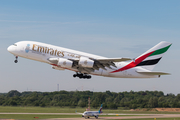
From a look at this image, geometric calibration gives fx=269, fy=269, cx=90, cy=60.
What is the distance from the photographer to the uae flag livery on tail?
176ft

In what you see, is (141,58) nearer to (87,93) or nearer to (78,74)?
A: (78,74)

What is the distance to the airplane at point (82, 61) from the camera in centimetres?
4866

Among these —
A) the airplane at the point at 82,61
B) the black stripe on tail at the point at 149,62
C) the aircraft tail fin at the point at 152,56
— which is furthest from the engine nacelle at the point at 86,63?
the black stripe on tail at the point at 149,62

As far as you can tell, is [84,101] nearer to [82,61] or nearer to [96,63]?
[96,63]

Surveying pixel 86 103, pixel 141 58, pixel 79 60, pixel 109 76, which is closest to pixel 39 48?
pixel 79 60

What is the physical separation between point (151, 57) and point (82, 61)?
53.3 feet

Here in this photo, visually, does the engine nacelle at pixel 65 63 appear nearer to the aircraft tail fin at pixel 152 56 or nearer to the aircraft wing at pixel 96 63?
the aircraft wing at pixel 96 63

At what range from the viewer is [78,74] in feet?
180

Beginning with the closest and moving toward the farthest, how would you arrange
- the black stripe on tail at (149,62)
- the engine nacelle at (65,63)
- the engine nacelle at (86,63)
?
the engine nacelle at (65,63) → the engine nacelle at (86,63) → the black stripe on tail at (149,62)

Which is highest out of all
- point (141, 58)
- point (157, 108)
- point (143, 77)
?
point (141, 58)

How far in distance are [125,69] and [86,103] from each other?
56.9 metres

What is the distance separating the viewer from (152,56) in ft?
186

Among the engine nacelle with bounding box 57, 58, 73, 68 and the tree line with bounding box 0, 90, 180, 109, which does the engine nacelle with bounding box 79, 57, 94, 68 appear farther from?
the tree line with bounding box 0, 90, 180, 109

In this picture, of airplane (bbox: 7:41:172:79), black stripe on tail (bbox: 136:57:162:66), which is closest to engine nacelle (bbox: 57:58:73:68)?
airplane (bbox: 7:41:172:79)
